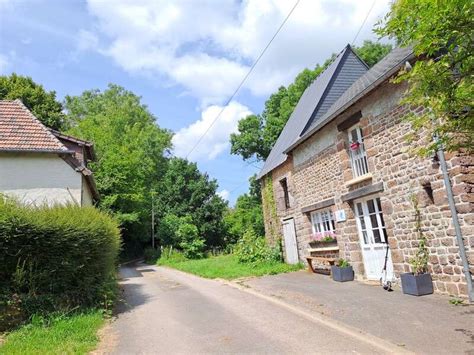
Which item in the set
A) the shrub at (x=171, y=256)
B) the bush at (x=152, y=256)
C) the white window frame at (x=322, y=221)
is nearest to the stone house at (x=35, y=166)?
the white window frame at (x=322, y=221)

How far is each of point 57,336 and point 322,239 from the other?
30.1 feet

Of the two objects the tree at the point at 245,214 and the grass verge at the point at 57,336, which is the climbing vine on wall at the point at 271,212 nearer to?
the grass verge at the point at 57,336

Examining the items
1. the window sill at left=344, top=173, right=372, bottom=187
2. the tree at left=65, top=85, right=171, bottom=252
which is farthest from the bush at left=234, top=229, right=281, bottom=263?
the tree at left=65, top=85, right=171, bottom=252

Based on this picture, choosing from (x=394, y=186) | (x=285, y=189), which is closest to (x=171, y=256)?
(x=285, y=189)

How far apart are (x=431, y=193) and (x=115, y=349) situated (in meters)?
7.24

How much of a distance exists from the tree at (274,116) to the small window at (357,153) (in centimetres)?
1629

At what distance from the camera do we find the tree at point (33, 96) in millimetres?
25734

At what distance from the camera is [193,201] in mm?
34219

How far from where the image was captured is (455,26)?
340cm

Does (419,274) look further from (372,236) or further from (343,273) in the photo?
(343,273)

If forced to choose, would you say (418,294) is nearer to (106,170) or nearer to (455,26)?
(455,26)

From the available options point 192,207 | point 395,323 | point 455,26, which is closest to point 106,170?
point 192,207

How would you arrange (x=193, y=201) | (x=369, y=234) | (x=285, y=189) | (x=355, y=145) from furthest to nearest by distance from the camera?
(x=193, y=201), (x=285, y=189), (x=355, y=145), (x=369, y=234)

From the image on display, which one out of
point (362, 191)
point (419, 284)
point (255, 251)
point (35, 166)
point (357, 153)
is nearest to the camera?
point (419, 284)
